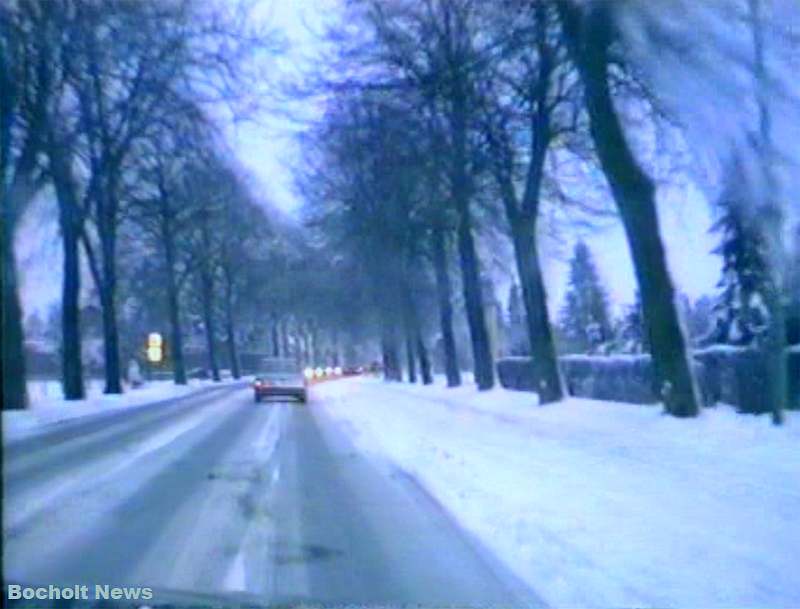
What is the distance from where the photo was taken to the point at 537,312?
31.4m

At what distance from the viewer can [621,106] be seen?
21.5 metres

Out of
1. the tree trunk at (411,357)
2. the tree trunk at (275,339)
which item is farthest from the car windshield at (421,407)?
the tree trunk at (275,339)

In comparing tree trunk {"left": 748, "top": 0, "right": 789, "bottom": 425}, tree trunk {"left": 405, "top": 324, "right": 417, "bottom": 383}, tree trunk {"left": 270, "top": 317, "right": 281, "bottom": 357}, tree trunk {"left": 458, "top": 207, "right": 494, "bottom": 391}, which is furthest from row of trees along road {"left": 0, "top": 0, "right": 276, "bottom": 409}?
tree trunk {"left": 270, "top": 317, "right": 281, "bottom": 357}

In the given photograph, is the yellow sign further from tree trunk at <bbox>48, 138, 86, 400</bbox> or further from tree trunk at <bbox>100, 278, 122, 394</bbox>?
tree trunk at <bbox>48, 138, 86, 400</bbox>

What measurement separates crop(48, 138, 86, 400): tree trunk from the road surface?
54 centimetres

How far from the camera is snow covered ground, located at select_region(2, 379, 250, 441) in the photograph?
6934mm

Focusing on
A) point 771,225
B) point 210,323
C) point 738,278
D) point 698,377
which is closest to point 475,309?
point 738,278

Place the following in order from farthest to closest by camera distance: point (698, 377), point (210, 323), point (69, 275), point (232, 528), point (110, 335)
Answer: point (210, 323) < point (698, 377) < point (110, 335) < point (232, 528) < point (69, 275)

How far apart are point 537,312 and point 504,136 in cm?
481

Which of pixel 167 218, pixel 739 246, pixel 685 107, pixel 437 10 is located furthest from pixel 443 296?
pixel 167 218

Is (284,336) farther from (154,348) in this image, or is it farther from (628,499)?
(628,499)

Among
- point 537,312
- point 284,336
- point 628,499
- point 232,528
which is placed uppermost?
point 284,336

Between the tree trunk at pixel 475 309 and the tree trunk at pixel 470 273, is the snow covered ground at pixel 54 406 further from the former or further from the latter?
the tree trunk at pixel 475 309

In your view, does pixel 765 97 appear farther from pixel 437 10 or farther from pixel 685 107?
pixel 437 10
